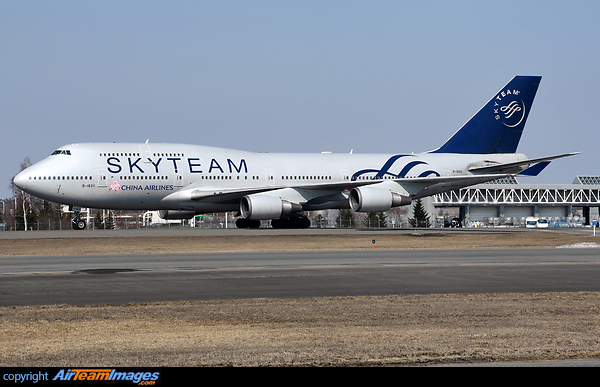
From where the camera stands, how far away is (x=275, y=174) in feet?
157

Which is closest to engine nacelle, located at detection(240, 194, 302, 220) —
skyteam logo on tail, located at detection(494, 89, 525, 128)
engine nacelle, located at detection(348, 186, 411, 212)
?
engine nacelle, located at detection(348, 186, 411, 212)

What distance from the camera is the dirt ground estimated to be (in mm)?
9086

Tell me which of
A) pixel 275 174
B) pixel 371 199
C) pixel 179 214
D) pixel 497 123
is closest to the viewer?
pixel 371 199

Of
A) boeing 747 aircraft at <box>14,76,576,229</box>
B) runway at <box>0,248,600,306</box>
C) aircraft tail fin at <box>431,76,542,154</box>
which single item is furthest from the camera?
aircraft tail fin at <box>431,76,542,154</box>

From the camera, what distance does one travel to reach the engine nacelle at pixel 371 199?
45125 mm

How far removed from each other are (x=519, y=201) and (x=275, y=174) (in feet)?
302

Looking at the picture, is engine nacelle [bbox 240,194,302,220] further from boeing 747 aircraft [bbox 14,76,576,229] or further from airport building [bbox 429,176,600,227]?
airport building [bbox 429,176,600,227]

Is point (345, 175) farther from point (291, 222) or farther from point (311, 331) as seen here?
point (311, 331)

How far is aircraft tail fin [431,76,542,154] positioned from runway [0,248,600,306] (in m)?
25.1

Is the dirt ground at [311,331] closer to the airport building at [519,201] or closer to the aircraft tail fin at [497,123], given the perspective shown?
the aircraft tail fin at [497,123]

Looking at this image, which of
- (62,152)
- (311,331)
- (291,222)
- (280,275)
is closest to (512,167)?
(291,222)

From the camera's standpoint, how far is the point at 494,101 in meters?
53.4

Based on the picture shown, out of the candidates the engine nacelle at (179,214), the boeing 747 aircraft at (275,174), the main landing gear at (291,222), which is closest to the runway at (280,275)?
the boeing 747 aircraft at (275,174)
